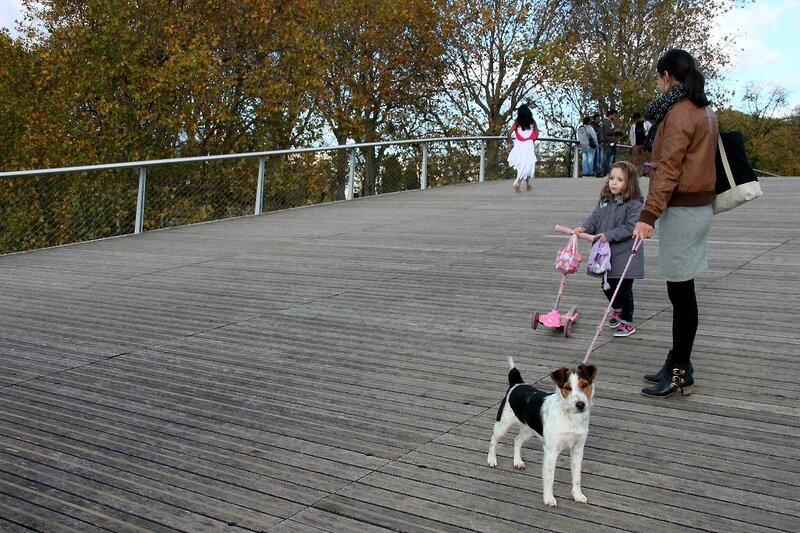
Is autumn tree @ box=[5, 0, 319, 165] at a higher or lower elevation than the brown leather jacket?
higher

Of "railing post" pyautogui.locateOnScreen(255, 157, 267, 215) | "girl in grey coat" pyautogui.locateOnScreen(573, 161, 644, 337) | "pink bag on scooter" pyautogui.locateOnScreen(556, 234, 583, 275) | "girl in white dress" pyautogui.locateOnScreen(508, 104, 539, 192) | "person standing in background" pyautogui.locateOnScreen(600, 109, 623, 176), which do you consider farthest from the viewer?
"person standing in background" pyautogui.locateOnScreen(600, 109, 623, 176)

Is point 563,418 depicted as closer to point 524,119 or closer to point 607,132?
point 524,119

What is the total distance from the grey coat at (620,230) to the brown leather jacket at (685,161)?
1576mm

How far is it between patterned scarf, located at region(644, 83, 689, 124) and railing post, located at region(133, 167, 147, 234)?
9.74 m

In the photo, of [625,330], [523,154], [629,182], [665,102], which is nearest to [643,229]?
[665,102]

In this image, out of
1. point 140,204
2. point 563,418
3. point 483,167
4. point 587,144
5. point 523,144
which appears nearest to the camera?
point 563,418

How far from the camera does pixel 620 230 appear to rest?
672cm

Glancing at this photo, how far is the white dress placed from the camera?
18.7 meters

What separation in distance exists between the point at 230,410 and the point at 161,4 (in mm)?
25896

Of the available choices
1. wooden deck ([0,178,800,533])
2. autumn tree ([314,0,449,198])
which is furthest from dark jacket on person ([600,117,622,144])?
wooden deck ([0,178,800,533])

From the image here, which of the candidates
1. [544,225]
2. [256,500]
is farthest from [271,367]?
[544,225]

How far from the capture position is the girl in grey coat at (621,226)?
6727 millimetres

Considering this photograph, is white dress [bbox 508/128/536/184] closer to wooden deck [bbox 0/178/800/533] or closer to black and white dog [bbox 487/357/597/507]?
wooden deck [bbox 0/178/800/533]

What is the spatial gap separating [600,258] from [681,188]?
5.68 feet
